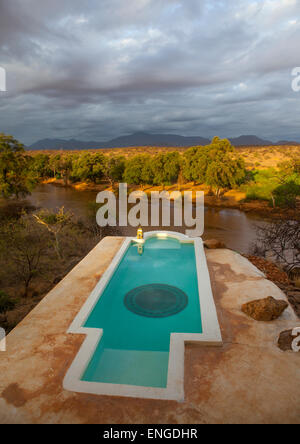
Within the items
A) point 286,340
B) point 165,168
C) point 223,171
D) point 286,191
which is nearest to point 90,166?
point 165,168

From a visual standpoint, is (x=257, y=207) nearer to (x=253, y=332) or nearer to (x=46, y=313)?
(x=253, y=332)

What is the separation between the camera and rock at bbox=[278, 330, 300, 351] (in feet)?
19.6

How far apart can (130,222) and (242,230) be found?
9.87 metres

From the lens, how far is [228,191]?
33.2 metres

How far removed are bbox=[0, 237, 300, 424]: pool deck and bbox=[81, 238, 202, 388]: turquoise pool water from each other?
25.7 inches

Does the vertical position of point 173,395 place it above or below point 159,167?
below

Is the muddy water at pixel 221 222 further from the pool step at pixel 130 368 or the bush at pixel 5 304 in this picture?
the bush at pixel 5 304

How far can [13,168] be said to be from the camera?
23656 millimetres

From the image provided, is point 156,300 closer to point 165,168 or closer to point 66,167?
point 165,168

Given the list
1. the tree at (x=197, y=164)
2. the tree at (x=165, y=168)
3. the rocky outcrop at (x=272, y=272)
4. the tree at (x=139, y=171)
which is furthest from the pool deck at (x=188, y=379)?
the tree at (x=139, y=171)

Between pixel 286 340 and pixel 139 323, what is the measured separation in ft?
12.5

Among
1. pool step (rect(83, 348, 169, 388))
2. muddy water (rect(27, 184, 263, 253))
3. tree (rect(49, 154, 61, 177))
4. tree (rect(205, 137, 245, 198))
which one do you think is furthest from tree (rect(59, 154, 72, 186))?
pool step (rect(83, 348, 169, 388))

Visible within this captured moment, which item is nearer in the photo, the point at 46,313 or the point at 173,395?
the point at 173,395
